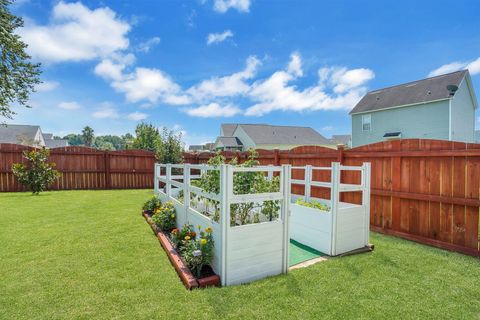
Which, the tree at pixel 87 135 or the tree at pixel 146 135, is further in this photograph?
the tree at pixel 87 135

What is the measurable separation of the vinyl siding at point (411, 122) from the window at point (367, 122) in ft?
0.71

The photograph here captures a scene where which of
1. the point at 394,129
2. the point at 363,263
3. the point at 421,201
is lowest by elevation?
the point at 363,263

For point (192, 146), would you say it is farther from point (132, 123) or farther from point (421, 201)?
point (421, 201)

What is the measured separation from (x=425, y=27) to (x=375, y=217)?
7131mm

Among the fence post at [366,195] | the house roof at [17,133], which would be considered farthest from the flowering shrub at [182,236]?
the house roof at [17,133]

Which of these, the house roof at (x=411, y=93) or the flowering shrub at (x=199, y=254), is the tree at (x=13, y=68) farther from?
the house roof at (x=411, y=93)

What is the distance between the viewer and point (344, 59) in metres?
11.1

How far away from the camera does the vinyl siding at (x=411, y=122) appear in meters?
15.3

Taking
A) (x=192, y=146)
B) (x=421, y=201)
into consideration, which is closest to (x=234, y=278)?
(x=421, y=201)

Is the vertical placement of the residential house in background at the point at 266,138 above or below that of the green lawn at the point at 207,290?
above

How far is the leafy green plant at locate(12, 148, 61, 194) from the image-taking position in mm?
9266

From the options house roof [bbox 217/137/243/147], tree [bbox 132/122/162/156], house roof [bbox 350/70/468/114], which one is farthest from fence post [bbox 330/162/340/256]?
tree [bbox 132/122/162/156]

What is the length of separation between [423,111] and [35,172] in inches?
830

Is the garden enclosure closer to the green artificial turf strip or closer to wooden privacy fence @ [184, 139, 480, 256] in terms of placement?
the green artificial turf strip
